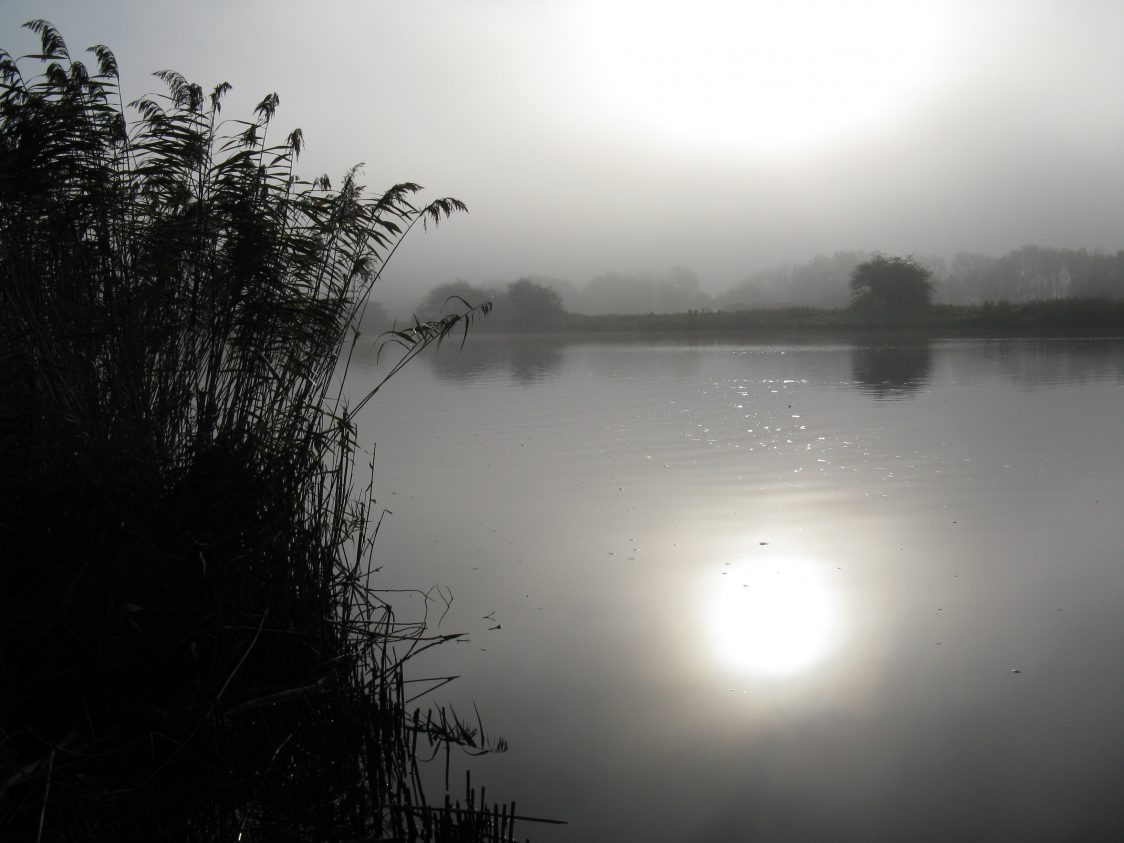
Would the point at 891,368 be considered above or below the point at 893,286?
below

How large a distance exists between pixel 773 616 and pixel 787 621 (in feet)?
0.26

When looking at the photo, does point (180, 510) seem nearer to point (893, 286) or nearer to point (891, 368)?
point (891, 368)

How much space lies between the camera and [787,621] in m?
3.79

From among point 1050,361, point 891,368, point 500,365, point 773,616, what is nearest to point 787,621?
point 773,616

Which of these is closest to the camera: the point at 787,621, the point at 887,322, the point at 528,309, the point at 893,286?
the point at 787,621

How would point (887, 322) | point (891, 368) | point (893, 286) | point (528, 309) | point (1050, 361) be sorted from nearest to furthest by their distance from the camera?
point (891, 368)
point (1050, 361)
point (887, 322)
point (893, 286)
point (528, 309)

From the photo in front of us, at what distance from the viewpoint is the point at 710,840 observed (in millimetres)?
2375

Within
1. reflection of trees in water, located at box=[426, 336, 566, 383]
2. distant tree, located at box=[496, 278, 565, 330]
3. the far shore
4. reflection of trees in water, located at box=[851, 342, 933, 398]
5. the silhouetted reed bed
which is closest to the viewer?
the silhouetted reed bed

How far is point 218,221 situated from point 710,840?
113 inches

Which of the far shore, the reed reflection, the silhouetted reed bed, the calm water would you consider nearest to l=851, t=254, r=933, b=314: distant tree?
the far shore

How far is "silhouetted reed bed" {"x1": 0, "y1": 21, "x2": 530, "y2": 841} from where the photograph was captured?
2.41 metres

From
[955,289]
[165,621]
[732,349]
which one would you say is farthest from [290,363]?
A: [955,289]

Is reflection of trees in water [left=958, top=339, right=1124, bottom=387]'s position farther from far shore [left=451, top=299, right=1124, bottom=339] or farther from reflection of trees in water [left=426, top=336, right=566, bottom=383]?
reflection of trees in water [left=426, top=336, right=566, bottom=383]

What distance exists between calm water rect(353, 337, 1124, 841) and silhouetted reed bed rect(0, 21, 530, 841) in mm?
436
